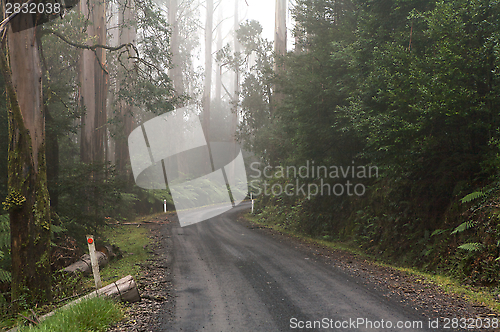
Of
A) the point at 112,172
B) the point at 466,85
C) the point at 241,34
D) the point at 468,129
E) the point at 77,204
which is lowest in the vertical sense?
the point at 77,204

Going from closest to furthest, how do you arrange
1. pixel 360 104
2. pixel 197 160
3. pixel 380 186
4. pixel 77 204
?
pixel 77 204
pixel 360 104
pixel 380 186
pixel 197 160

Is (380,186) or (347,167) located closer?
(380,186)

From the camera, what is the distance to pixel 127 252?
10.9m

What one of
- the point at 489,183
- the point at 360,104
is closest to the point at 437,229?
the point at 489,183

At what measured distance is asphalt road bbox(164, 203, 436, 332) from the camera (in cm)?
500

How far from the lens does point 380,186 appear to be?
→ 12047 mm

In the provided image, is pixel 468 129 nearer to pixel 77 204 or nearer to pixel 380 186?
→ pixel 380 186

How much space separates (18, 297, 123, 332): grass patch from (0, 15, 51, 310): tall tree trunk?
110 centimetres

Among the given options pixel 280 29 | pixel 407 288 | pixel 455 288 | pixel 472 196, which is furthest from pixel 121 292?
pixel 280 29

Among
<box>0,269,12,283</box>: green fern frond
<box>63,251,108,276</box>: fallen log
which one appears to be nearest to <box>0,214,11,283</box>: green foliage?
<box>0,269,12,283</box>: green fern frond

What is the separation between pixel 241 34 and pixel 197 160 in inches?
788

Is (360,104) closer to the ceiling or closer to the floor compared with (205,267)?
closer to the ceiling

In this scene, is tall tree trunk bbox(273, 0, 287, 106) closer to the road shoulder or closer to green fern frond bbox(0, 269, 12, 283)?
the road shoulder

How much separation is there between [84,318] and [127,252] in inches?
237
